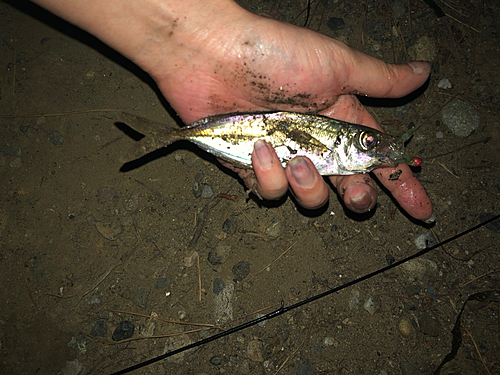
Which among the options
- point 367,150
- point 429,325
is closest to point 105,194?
point 367,150

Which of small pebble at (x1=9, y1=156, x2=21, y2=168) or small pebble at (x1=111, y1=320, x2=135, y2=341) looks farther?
small pebble at (x1=9, y1=156, x2=21, y2=168)

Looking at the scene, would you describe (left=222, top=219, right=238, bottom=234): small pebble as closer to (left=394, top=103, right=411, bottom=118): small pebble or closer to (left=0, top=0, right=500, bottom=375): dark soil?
(left=0, top=0, right=500, bottom=375): dark soil

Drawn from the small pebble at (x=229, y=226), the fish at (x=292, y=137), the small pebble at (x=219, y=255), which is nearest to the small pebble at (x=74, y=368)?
the small pebble at (x=219, y=255)

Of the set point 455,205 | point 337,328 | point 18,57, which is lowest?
point 337,328

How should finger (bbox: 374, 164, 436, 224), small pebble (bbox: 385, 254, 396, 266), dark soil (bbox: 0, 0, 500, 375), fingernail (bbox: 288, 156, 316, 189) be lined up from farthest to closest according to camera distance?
small pebble (bbox: 385, 254, 396, 266) < dark soil (bbox: 0, 0, 500, 375) < finger (bbox: 374, 164, 436, 224) < fingernail (bbox: 288, 156, 316, 189)

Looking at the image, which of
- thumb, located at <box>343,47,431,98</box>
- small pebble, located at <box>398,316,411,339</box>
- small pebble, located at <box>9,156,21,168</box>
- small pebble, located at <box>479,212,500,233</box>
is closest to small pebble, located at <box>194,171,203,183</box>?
thumb, located at <box>343,47,431,98</box>

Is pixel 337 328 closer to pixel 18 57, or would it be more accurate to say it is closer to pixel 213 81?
pixel 213 81

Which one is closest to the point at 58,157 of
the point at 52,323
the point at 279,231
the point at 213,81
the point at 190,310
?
the point at 52,323

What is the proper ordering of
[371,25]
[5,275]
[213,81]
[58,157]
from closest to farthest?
[213,81], [5,275], [58,157], [371,25]
